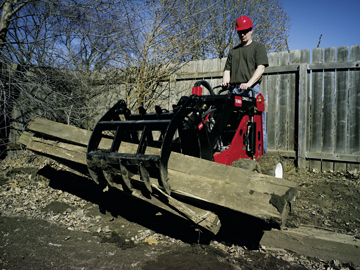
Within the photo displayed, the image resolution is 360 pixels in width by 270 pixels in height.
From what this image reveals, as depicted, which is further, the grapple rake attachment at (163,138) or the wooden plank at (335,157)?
the wooden plank at (335,157)

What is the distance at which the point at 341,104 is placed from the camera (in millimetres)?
5922

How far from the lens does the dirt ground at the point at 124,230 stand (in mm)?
2863

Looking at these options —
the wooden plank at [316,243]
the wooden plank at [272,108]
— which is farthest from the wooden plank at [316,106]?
the wooden plank at [316,243]

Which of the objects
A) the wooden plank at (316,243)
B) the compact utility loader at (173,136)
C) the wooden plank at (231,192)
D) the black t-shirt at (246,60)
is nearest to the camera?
the wooden plank at (231,192)

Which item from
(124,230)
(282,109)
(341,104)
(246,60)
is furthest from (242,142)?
(341,104)

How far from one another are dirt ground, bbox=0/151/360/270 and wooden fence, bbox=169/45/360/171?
0.66 meters

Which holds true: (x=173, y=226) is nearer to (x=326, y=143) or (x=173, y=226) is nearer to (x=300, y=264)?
(x=300, y=264)

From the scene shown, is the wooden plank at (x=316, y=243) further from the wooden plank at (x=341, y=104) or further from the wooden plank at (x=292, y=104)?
the wooden plank at (x=292, y=104)

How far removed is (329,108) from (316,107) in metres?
0.26

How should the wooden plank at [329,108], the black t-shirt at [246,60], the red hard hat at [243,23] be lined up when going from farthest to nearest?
the wooden plank at [329,108] → the black t-shirt at [246,60] → the red hard hat at [243,23]

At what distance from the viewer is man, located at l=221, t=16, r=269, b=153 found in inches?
170

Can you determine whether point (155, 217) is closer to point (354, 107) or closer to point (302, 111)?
point (302, 111)

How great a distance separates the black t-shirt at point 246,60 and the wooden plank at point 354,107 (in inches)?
104

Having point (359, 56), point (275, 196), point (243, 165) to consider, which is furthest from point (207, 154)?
point (359, 56)
